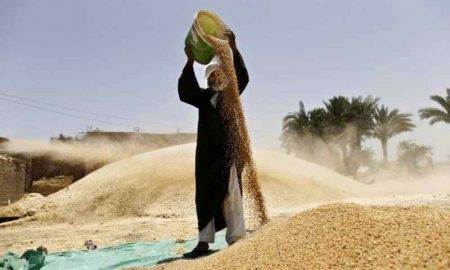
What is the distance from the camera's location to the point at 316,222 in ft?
9.34

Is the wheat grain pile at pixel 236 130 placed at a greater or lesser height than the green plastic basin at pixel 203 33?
lesser

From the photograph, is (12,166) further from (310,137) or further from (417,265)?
(310,137)

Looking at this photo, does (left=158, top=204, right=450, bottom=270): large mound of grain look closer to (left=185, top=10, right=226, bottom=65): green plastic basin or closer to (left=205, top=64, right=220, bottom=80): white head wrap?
(left=205, top=64, right=220, bottom=80): white head wrap

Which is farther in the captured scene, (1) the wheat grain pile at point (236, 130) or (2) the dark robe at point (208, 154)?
(1) the wheat grain pile at point (236, 130)

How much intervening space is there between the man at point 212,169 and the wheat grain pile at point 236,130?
5 centimetres

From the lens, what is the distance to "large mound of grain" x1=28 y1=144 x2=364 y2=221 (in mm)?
12117

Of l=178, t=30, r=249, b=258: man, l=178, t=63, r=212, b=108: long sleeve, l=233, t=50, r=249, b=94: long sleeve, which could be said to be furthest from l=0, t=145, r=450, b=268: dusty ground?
l=178, t=63, r=212, b=108: long sleeve

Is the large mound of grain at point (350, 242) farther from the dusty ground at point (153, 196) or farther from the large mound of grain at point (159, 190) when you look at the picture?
the large mound of grain at point (159, 190)

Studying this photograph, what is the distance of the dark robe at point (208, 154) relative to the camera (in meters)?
4.07

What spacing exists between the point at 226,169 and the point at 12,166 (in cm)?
1590

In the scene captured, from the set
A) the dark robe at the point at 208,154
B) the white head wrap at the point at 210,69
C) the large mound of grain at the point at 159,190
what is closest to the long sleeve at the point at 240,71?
the white head wrap at the point at 210,69

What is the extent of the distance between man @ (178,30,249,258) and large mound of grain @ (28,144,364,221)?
670 centimetres

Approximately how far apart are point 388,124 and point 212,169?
28471mm

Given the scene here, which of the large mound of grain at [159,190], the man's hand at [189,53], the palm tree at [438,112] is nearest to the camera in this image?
the man's hand at [189,53]
